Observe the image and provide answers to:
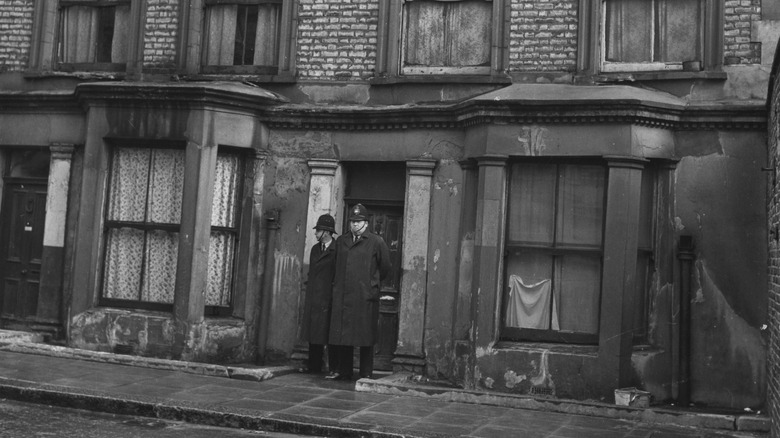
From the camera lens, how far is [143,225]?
12.6 metres

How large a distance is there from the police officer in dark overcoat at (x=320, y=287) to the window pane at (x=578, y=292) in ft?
9.60

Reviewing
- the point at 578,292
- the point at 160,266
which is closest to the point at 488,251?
the point at 578,292

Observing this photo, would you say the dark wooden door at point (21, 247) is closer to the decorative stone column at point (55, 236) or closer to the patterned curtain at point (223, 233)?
the decorative stone column at point (55, 236)

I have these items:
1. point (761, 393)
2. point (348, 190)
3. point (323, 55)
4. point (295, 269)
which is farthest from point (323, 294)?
point (761, 393)

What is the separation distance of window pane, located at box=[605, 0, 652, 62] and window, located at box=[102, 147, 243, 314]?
527cm

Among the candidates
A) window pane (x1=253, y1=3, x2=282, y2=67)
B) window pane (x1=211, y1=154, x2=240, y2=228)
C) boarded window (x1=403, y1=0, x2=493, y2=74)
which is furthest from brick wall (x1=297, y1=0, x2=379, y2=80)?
window pane (x1=211, y1=154, x2=240, y2=228)

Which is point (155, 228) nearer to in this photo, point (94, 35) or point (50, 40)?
point (94, 35)

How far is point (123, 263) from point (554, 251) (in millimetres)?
5930

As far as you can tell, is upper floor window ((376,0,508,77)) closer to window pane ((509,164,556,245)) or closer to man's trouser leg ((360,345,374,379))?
window pane ((509,164,556,245))

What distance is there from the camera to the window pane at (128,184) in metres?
12.7

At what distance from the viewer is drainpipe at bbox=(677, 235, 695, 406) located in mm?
10742

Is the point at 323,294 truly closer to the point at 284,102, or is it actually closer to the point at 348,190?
the point at 348,190

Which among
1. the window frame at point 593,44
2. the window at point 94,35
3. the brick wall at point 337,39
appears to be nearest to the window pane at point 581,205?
the window frame at point 593,44

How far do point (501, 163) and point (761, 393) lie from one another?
4.02m
